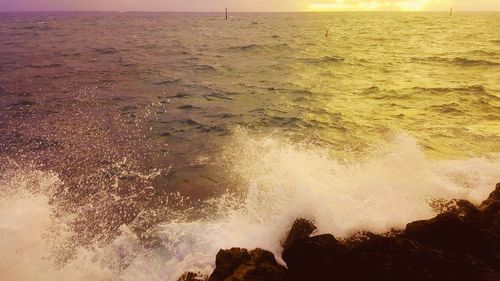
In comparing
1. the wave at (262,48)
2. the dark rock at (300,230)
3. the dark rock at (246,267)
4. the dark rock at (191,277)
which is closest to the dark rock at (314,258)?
the dark rock at (246,267)

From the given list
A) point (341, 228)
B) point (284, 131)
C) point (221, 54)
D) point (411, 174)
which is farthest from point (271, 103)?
point (221, 54)

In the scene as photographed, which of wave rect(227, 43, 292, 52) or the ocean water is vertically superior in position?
wave rect(227, 43, 292, 52)

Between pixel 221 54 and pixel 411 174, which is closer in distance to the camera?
pixel 411 174

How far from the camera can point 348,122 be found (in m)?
11.1

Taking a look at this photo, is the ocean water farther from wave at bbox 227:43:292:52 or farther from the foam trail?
wave at bbox 227:43:292:52

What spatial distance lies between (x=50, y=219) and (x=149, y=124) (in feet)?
17.0

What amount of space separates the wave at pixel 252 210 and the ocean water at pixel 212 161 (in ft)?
0.09

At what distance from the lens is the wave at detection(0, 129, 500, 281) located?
A: 17.9ft

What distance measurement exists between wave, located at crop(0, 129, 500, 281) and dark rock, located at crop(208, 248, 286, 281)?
77 cm

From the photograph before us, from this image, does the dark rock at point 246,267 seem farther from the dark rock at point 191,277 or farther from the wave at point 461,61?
the wave at point 461,61

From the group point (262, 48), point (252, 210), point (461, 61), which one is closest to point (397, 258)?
point (252, 210)

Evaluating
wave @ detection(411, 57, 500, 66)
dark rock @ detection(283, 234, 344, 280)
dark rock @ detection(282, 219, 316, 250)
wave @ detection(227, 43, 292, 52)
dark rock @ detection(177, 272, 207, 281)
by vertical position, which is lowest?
dark rock @ detection(177, 272, 207, 281)

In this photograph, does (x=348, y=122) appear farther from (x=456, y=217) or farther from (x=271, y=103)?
(x=456, y=217)

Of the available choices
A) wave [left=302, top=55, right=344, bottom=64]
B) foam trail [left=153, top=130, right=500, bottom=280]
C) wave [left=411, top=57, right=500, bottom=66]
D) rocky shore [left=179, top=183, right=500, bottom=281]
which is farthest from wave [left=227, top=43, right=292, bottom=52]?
rocky shore [left=179, top=183, right=500, bottom=281]
